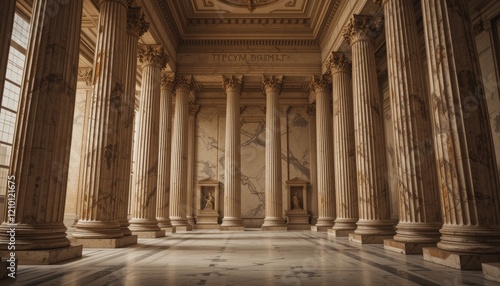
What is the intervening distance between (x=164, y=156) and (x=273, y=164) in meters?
6.29

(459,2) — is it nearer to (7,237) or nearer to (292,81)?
(7,237)

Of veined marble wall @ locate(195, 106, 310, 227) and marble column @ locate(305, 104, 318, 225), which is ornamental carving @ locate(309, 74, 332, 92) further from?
veined marble wall @ locate(195, 106, 310, 227)

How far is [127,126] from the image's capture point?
468 inches

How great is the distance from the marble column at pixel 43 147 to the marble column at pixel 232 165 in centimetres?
1316

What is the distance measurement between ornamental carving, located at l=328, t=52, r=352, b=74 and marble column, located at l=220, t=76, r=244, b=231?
19.1ft

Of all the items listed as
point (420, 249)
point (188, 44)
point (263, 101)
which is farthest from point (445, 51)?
point (263, 101)

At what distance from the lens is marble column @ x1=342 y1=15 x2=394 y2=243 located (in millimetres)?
12641

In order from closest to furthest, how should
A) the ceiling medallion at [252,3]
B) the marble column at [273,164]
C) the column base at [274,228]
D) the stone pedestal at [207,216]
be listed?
1. the ceiling medallion at [252,3]
2. the column base at [274,228]
3. the marble column at [273,164]
4. the stone pedestal at [207,216]

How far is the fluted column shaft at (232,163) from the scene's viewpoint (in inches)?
826

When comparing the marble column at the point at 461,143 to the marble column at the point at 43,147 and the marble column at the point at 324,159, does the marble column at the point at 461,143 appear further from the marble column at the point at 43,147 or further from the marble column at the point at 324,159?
the marble column at the point at 324,159

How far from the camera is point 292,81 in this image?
22.6 m

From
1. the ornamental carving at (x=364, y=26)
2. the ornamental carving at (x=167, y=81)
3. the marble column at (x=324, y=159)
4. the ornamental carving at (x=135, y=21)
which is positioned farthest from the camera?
the ornamental carving at (x=167, y=81)

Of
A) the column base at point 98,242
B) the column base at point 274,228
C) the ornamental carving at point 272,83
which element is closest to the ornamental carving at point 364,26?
the ornamental carving at point 272,83

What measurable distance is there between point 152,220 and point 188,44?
11.2 m
